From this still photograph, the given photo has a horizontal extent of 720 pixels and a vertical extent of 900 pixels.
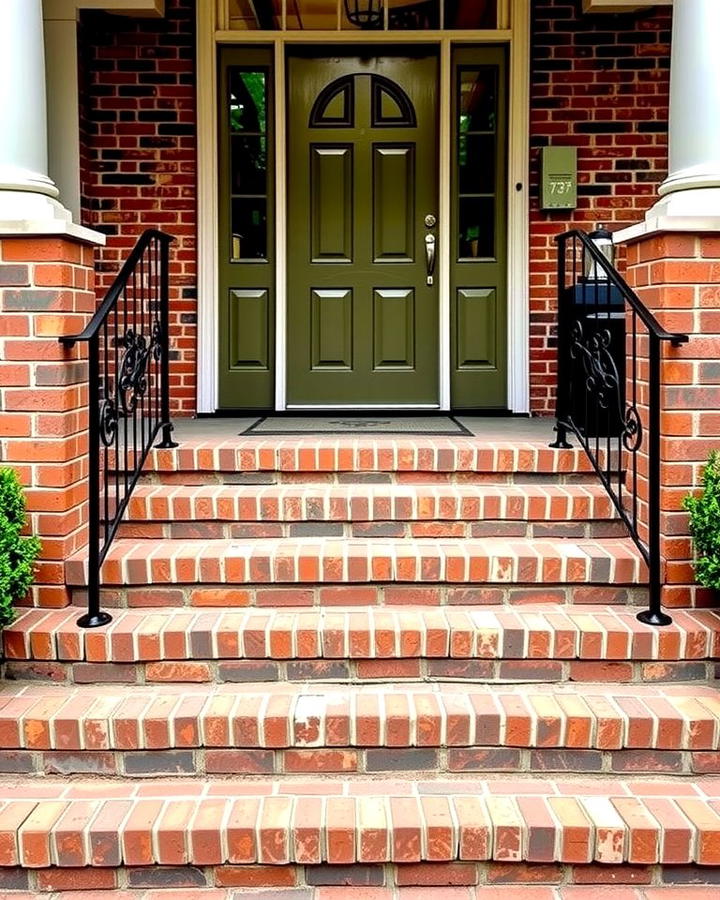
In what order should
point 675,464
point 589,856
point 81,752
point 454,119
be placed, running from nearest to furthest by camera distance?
point 589,856 < point 81,752 < point 675,464 < point 454,119

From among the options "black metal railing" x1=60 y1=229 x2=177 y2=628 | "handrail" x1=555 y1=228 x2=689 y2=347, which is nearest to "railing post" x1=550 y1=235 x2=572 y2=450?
"handrail" x1=555 y1=228 x2=689 y2=347

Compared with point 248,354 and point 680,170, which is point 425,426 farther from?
point 680,170

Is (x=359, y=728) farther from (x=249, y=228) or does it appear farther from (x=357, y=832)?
(x=249, y=228)

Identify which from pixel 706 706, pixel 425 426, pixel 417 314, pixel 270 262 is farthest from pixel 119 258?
pixel 706 706

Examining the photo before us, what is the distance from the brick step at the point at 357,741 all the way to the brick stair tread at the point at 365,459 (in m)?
1.11

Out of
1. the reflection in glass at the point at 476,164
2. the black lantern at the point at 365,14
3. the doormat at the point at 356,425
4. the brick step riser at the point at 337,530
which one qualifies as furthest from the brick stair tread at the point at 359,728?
the black lantern at the point at 365,14

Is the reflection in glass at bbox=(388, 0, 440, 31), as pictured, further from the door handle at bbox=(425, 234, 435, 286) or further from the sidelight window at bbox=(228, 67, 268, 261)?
the door handle at bbox=(425, 234, 435, 286)

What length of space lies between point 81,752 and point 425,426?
2426 millimetres

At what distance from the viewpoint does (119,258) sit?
509cm

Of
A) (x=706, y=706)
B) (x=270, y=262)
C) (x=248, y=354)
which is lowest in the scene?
(x=706, y=706)

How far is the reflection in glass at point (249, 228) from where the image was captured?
5117 mm

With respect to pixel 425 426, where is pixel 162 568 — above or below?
below

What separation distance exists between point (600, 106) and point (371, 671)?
3.61 m

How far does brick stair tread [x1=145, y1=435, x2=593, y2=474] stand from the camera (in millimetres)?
3473
